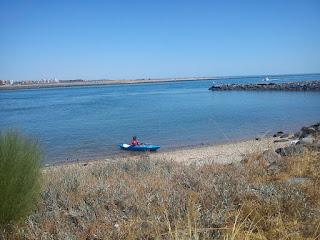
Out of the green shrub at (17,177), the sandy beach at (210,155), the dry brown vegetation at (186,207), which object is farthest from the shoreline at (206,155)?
the green shrub at (17,177)

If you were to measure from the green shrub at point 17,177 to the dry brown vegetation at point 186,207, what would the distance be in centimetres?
19

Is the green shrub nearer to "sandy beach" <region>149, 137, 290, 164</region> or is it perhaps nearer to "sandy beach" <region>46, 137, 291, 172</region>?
"sandy beach" <region>46, 137, 291, 172</region>

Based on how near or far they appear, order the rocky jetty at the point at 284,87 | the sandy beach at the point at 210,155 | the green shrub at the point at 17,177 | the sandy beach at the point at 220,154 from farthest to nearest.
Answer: the rocky jetty at the point at 284,87 < the sandy beach at the point at 220,154 < the sandy beach at the point at 210,155 < the green shrub at the point at 17,177

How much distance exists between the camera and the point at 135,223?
4.13 m

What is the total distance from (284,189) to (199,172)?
5.94 feet

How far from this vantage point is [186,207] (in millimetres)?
4516

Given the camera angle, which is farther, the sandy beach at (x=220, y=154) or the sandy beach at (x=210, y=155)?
the sandy beach at (x=220, y=154)

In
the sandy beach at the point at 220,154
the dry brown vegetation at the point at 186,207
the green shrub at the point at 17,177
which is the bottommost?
the sandy beach at the point at 220,154

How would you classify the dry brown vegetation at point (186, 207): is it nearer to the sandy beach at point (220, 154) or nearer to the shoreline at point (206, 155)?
the shoreline at point (206, 155)

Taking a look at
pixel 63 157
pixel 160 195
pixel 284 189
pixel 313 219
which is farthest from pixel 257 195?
pixel 63 157

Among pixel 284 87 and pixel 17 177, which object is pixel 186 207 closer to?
pixel 17 177

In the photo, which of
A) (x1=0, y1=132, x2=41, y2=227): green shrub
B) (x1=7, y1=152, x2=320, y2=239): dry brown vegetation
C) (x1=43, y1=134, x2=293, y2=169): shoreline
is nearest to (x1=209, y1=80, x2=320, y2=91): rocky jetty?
(x1=43, y1=134, x2=293, y2=169): shoreline

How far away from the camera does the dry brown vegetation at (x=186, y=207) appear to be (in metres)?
3.92

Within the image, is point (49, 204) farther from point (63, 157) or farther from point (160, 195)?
point (63, 157)
